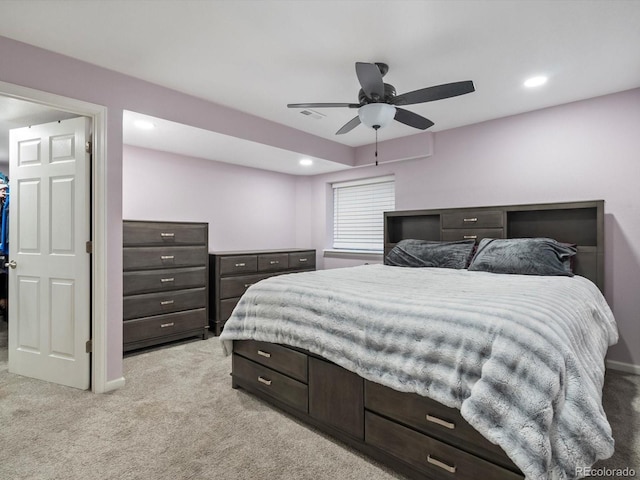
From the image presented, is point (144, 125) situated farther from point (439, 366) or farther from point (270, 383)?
point (439, 366)

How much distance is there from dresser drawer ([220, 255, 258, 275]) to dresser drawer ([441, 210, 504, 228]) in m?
2.33

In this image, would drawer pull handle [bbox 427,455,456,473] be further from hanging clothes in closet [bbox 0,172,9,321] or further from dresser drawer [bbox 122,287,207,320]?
hanging clothes in closet [bbox 0,172,9,321]

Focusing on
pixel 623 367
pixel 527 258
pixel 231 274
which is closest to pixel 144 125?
pixel 231 274

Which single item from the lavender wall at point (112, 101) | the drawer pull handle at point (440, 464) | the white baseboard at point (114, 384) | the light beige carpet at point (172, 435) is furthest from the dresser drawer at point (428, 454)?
the lavender wall at point (112, 101)

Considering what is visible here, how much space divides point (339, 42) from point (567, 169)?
2514mm

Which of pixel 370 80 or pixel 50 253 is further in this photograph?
pixel 50 253

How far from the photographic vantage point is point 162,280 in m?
3.53

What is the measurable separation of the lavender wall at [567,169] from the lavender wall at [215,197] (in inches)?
88.1

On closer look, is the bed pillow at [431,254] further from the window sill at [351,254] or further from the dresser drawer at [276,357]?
the dresser drawer at [276,357]

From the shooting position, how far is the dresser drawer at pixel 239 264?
4.02 metres

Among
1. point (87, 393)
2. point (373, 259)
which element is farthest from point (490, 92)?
point (87, 393)

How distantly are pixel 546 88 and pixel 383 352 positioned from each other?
276 cm

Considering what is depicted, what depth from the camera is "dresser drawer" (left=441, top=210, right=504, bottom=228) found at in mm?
3514

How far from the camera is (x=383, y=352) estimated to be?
162cm
